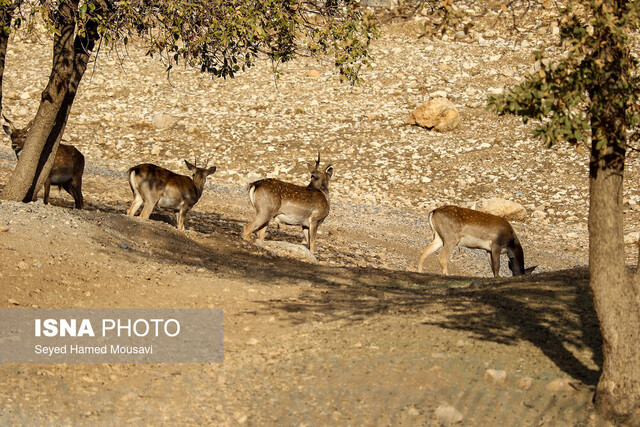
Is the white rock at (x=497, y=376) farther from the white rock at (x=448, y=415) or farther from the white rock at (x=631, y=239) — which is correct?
the white rock at (x=631, y=239)

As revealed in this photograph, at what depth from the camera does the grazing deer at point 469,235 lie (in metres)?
15.0

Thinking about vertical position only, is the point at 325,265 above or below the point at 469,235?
below

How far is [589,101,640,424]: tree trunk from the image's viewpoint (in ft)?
20.4

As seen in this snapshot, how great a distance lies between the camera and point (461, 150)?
2338 cm

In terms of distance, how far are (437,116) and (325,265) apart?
39.7 ft

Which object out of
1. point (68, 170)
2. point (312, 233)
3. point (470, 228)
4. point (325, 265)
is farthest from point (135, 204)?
point (470, 228)

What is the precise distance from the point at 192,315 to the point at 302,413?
2639 millimetres

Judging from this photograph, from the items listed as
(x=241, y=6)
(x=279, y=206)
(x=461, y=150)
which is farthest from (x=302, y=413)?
(x=461, y=150)

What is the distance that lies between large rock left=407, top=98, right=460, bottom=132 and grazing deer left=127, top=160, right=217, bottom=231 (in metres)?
10.4

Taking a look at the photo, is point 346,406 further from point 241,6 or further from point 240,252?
point 240,252

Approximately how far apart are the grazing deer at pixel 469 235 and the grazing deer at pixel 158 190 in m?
4.23

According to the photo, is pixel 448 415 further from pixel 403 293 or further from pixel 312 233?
pixel 312 233

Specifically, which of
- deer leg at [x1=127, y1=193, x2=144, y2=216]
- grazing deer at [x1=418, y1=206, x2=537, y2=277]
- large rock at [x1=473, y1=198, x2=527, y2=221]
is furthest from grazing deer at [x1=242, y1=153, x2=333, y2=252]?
large rock at [x1=473, y1=198, x2=527, y2=221]

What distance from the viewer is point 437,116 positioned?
24.3 metres
